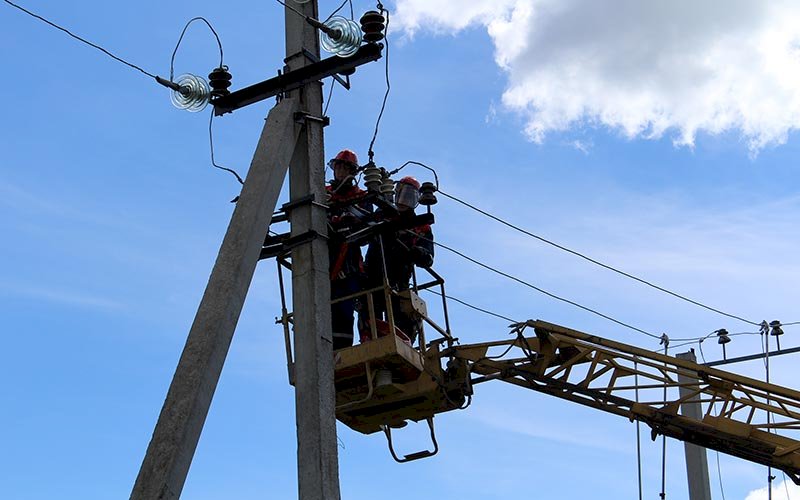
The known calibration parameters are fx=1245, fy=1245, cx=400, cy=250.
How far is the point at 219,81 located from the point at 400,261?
3.53m

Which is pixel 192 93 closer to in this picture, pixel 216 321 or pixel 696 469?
pixel 216 321

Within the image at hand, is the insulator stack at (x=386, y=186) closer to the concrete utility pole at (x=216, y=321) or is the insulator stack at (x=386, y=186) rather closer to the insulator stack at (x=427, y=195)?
the insulator stack at (x=427, y=195)

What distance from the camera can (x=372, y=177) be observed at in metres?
10.6

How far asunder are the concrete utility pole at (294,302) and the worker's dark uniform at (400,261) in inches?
123

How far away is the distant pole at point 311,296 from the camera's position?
8.51 metres

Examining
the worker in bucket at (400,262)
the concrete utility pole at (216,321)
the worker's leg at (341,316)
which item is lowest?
the concrete utility pole at (216,321)

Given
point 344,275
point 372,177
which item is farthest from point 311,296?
point 344,275

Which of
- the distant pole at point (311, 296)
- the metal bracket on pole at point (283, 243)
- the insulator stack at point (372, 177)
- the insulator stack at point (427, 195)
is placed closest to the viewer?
the distant pole at point (311, 296)

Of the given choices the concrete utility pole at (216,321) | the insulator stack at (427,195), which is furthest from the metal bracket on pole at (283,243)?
the insulator stack at (427,195)

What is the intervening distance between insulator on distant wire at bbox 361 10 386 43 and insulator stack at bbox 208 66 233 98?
4.21 feet

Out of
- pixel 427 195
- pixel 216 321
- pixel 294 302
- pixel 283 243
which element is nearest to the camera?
pixel 216 321

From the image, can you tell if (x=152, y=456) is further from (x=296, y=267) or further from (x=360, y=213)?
(x=360, y=213)

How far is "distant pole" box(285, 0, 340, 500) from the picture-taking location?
8.51m

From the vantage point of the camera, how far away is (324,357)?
8.88 m
